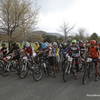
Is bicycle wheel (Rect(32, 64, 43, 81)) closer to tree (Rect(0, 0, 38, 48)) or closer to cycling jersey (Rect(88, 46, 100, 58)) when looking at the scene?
cycling jersey (Rect(88, 46, 100, 58))

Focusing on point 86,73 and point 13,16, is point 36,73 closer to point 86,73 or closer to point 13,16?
point 86,73

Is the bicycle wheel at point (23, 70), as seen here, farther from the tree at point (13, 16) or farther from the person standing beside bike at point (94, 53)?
the tree at point (13, 16)

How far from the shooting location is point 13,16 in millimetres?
17297

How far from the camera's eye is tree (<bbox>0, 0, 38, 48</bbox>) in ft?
56.6

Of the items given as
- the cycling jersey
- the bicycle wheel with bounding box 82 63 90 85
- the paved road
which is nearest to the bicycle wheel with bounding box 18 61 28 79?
the paved road

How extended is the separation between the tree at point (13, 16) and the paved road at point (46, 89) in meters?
11.4

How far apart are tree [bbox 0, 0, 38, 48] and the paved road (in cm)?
1137

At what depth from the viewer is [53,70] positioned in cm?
779

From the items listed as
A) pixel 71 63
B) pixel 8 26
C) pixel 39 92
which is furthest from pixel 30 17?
pixel 39 92

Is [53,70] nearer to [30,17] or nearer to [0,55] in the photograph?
[0,55]

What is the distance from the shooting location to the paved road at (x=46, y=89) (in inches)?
192

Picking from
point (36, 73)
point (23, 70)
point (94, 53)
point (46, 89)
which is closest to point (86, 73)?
point (94, 53)

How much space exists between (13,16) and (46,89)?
13.3m

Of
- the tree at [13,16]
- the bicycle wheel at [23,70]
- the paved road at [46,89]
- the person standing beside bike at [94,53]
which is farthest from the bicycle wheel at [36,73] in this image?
the tree at [13,16]
